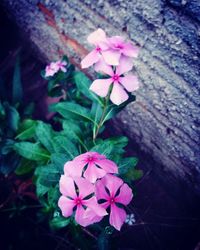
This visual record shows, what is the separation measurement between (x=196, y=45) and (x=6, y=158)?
3.27 ft

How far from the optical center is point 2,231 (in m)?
1.56

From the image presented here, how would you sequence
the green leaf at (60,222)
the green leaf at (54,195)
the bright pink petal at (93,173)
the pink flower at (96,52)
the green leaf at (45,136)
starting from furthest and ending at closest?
the green leaf at (45,136)
the green leaf at (60,222)
the green leaf at (54,195)
the pink flower at (96,52)
the bright pink petal at (93,173)

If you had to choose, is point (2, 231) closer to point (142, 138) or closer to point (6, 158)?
point (6, 158)

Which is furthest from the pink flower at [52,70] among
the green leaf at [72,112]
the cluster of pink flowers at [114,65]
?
the cluster of pink flowers at [114,65]

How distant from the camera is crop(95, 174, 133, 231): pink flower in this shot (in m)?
0.80

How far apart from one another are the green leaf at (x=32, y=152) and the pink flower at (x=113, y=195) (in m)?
0.49

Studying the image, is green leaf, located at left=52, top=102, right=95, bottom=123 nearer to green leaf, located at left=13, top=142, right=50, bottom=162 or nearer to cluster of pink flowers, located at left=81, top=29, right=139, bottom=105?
green leaf, located at left=13, top=142, right=50, bottom=162

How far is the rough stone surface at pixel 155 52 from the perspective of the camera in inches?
41.6

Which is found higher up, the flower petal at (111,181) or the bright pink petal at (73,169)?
the flower petal at (111,181)

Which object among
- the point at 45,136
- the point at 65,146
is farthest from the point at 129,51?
the point at 45,136

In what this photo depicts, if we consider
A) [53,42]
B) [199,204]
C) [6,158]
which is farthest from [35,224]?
[53,42]

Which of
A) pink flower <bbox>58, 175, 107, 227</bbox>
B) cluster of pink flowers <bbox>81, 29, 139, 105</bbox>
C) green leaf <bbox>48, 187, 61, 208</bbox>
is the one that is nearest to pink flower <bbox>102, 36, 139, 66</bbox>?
cluster of pink flowers <bbox>81, 29, 139, 105</bbox>

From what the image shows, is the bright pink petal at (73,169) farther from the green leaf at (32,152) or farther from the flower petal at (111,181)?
the green leaf at (32,152)

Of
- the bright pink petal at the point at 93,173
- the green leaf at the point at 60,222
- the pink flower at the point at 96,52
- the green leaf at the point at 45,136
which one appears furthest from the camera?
the green leaf at the point at 45,136
